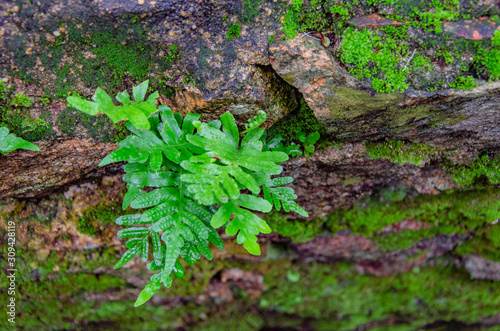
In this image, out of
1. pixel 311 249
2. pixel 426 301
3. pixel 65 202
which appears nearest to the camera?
pixel 65 202

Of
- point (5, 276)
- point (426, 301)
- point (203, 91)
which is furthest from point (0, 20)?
point (426, 301)

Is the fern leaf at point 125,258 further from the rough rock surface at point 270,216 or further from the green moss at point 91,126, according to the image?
the green moss at point 91,126

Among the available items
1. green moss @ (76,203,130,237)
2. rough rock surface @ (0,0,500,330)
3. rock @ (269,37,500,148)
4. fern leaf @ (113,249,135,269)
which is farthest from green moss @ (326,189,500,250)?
green moss @ (76,203,130,237)

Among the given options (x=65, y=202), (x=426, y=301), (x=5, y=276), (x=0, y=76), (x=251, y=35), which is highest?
(x=251, y=35)

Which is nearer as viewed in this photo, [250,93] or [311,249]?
[250,93]

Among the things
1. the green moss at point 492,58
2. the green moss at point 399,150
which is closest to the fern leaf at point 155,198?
the green moss at point 399,150

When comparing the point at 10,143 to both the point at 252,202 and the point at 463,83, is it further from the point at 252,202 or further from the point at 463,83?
the point at 463,83

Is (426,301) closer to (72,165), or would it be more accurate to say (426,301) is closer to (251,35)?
(251,35)
